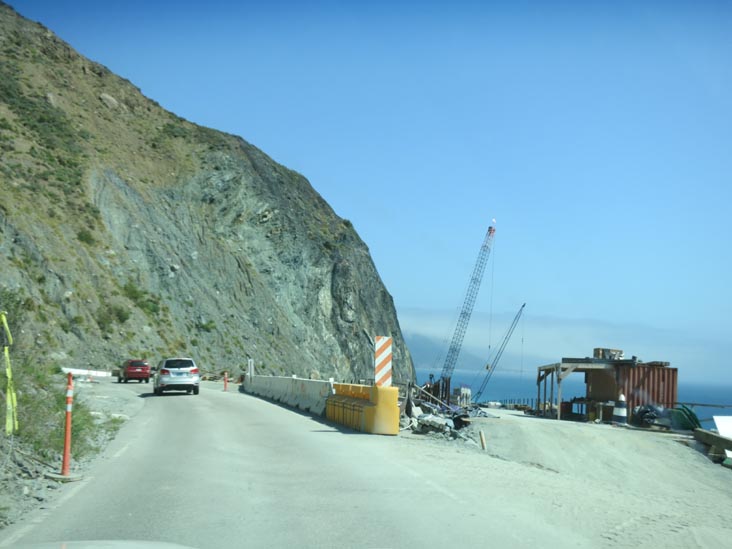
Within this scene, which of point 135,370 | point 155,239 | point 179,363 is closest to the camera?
point 179,363

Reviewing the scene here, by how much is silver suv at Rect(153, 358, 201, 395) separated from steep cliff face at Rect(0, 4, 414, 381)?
10839 millimetres

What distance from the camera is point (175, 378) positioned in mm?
34562

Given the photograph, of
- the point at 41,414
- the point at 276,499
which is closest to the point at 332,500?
the point at 276,499

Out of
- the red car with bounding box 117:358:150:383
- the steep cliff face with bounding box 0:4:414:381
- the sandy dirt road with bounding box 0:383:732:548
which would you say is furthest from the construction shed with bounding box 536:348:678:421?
the steep cliff face with bounding box 0:4:414:381

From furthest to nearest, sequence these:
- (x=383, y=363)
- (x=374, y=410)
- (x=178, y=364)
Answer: (x=178, y=364) → (x=383, y=363) → (x=374, y=410)

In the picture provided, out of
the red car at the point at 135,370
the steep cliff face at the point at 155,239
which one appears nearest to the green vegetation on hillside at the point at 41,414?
the steep cliff face at the point at 155,239

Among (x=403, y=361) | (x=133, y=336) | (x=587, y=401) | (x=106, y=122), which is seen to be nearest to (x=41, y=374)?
(x=587, y=401)

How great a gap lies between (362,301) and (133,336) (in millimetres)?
41838

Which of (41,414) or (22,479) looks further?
(41,414)

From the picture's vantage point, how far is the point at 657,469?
2327 cm

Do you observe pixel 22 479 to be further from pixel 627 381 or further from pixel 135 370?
pixel 135 370

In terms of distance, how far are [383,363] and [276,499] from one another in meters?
9.48

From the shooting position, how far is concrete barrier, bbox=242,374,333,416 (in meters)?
24.6

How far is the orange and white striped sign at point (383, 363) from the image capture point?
1905 centimetres
